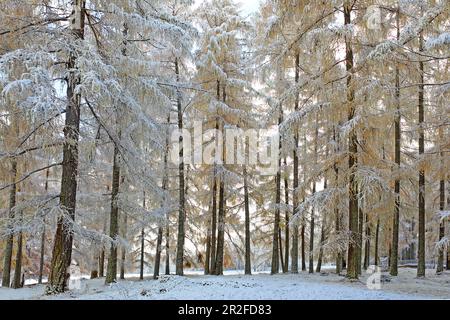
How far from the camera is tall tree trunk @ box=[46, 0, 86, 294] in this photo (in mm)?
9000

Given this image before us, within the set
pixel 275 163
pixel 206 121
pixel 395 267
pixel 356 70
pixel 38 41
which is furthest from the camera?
pixel 275 163

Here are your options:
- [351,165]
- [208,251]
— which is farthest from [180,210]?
[351,165]

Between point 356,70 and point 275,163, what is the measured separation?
8.77m

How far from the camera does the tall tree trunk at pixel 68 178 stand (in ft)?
29.5

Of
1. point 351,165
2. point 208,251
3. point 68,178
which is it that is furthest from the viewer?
point 208,251

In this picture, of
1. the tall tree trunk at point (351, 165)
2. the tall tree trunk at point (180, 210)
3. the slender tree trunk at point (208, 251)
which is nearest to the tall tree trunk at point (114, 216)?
the tall tree trunk at point (180, 210)

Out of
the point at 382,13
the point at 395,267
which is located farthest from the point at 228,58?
the point at 395,267

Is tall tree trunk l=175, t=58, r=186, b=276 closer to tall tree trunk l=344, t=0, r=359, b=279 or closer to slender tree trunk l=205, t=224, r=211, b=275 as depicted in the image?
slender tree trunk l=205, t=224, r=211, b=275

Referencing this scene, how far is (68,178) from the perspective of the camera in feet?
30.7

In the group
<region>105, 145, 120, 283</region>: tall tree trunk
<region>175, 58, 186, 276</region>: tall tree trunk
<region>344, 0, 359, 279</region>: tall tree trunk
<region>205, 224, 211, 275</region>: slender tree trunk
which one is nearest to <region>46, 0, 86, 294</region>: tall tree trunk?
<region>105, 145, 120, 283</region>: tall tree trunk

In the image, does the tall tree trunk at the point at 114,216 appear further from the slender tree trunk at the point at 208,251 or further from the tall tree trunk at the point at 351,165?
the tall tree trunk at the point at 351,165

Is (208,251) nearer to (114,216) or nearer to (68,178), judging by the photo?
(114,216)
